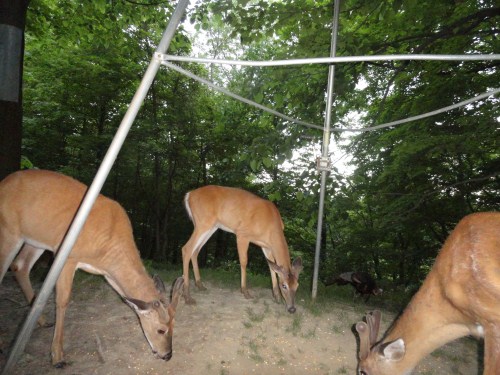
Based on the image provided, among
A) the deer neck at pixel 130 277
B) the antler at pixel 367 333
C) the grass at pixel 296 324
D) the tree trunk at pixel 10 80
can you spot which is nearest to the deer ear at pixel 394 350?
the antler at pixel 367 333

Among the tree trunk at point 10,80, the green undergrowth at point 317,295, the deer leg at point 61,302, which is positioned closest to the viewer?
the deer leg at point 61,302

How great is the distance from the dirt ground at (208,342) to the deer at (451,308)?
2.97 ft

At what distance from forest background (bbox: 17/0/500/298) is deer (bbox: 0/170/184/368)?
2.57 m

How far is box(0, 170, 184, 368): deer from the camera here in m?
3.73

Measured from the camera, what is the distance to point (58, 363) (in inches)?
139

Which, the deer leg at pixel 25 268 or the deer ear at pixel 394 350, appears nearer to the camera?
the deer ear at pixel 394 350

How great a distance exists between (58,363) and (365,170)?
782cm

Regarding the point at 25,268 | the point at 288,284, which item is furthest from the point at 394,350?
the point at 25,268

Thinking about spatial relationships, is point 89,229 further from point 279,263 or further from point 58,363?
point 279,263

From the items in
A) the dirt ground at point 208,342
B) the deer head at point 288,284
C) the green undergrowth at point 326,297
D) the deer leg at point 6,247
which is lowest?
the green undergrowth at point 326,297

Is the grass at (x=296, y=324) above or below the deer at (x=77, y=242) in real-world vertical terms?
below

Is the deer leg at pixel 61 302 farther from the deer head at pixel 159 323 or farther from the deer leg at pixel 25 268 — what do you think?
the deer leg at pixel 25 268

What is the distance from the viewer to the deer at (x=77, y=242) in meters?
3.73

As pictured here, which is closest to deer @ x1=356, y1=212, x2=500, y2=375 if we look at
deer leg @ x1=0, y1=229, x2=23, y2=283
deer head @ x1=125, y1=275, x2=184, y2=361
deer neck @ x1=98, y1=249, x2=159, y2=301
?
deer head @ x1=125, y1=275, x2=184, y2=361
